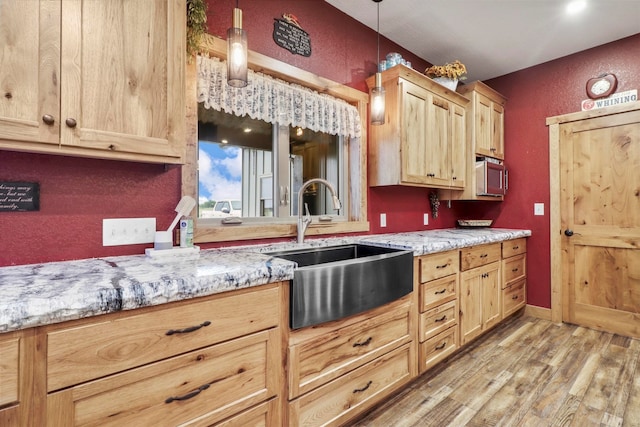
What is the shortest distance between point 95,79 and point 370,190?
6.57ft

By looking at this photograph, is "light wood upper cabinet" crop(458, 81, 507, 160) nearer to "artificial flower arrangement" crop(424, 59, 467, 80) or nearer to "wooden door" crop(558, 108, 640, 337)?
"artificial flower arrangement" crop(424, 59, 467, 80)

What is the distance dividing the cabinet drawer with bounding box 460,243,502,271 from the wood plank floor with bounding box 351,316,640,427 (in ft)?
2.33

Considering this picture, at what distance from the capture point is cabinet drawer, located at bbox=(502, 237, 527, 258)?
3.01m

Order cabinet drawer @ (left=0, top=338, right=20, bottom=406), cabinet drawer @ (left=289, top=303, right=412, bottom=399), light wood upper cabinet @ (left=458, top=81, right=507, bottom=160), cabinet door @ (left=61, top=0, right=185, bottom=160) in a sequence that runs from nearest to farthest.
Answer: cabinet drawer @ (left=0, top=338, right=20, bottom=406) < cabinet door @ (left=61, top=0, right=185, bottom=160) < cabinet drawer @ (left=289, top=303, right=412, bottom=399) < light wood upper cabinet @ (left=458, top=81, right=507, bottom=160)

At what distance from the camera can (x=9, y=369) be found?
0.80 m

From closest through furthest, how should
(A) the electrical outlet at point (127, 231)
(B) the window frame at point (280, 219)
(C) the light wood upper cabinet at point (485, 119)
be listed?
(A) the electrical outlet at point (127, 231) → (B) the window frame at point (280, 219) → (C) the light wood upper cabinet at point (485, 119)

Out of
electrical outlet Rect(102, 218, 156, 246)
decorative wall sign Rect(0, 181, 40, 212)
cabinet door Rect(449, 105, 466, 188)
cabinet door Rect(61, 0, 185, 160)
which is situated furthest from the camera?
cabinet door Rect(449, 105, 466, 188)

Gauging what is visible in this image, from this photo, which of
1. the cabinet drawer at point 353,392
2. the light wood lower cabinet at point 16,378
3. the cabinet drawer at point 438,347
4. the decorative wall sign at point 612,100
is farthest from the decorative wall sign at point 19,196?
the decorative wall sign at point 612,100

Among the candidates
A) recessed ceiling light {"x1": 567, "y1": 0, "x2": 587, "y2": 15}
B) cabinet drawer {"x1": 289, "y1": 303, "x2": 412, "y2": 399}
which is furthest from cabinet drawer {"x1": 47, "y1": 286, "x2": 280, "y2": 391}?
recessed ceiling light {"x1": 567, "y1": 0, "x2": 587, "y2": 15}

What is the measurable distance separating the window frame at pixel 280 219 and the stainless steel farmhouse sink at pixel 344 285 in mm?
288

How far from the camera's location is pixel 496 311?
113 inches

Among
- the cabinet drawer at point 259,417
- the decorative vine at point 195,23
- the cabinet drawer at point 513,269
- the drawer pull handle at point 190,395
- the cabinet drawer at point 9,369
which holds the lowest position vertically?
the cabinet drawer at point 259,417

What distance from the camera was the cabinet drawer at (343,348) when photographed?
139 centimetres

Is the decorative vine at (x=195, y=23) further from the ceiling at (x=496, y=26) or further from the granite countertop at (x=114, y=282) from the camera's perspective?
the ceiling at (x=496, y=26)
